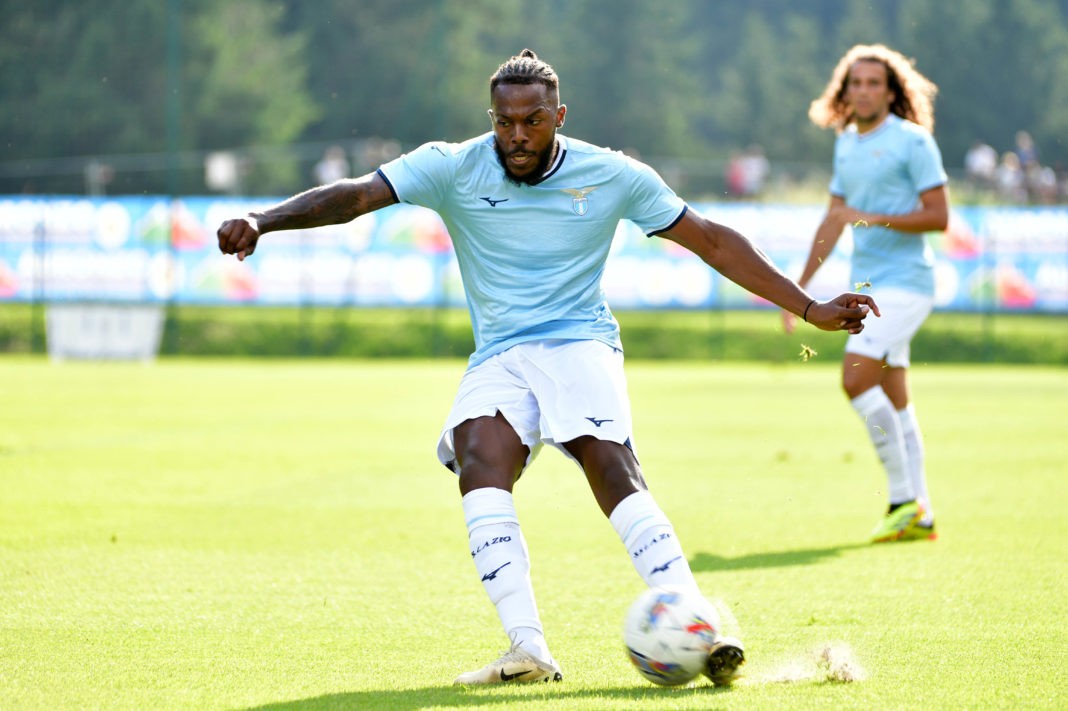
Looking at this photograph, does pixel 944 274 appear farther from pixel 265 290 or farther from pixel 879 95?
pixel 879 95

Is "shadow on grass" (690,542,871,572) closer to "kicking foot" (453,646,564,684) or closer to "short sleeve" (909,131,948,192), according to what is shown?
"short sleeve" (909,131,948,192)

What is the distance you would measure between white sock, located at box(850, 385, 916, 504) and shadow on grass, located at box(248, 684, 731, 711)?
13.3 feet

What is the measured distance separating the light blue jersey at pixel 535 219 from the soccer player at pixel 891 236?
3273mm

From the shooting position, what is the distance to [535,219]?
5465mm

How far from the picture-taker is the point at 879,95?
9023mm

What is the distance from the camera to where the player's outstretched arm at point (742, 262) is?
541 cm

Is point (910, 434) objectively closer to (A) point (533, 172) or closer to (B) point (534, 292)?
(B) point (534, 292)

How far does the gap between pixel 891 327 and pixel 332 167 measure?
29.5 m

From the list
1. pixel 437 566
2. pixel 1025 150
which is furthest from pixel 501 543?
pixel 1025 150

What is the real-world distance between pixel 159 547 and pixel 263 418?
809 cm

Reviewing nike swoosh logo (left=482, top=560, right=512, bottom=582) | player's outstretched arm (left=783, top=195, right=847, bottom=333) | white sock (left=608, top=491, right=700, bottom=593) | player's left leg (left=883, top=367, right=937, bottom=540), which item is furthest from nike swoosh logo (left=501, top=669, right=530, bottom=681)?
player's left leg (left=883, top=367, right=937, bottom=540)

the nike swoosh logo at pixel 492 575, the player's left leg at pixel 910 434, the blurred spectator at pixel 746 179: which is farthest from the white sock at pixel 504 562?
the blurred spectator at pixel 746 179

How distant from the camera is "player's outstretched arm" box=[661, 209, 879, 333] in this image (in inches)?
213

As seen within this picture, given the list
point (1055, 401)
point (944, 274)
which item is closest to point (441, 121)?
point (944, 274)
